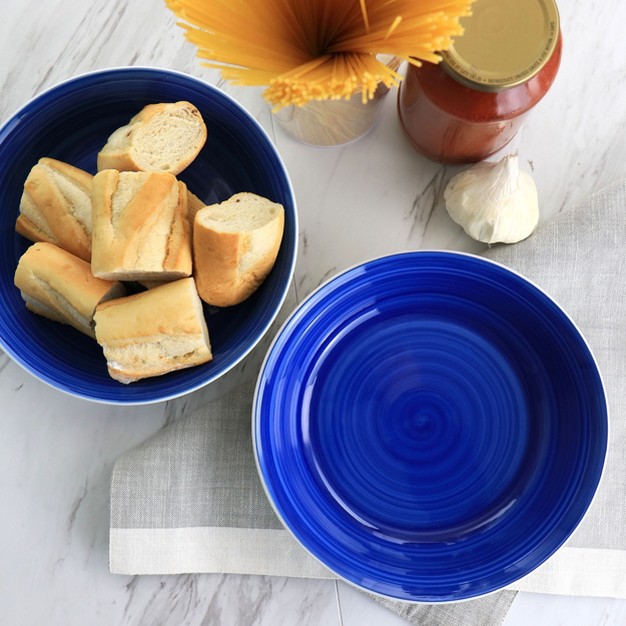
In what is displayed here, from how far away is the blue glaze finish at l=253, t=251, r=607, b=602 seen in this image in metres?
0.73

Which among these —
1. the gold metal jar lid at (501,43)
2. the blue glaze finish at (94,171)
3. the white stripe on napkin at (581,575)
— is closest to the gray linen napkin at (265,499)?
the white stripe on napkin at (581,575)

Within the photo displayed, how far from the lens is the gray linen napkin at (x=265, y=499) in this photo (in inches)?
30.8

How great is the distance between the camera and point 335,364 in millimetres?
791

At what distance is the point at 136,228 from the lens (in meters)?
0.67

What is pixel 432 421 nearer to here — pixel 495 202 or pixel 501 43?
pixel 495 202

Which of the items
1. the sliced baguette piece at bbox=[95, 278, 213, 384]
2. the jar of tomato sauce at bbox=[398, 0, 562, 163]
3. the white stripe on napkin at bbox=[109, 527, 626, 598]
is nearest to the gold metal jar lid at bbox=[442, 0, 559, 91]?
the jar of tomato sauce at bbox=[398, 0, 562, 163]

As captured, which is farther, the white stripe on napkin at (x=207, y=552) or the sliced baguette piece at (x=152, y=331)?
the white stripe on napkin at (x=207, y=552)

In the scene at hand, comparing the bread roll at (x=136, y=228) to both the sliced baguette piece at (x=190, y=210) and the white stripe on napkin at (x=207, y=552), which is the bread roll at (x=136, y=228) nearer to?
the sliced baguette piece at (x=190, y=210)

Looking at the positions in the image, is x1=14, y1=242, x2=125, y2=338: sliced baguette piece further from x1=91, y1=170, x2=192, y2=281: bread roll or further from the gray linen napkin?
the gray linen napkin

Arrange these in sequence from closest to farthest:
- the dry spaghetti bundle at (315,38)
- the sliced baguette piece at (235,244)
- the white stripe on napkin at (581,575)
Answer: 1. the dry spaghetti bundle at (315,38)
2. the sliced baguette piece at (235,244)
3. the white stripe on napkin at (581,575)

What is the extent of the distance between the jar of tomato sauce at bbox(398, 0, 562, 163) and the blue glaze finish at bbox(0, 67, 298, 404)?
0.56 feet

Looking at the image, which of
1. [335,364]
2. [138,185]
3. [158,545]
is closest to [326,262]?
[335,364]

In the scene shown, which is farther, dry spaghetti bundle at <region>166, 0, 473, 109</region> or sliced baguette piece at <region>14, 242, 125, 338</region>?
sliced baguette piece at <region>14, 242, 125, 338</region>

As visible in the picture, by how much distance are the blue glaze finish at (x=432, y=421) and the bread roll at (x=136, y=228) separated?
150mm
